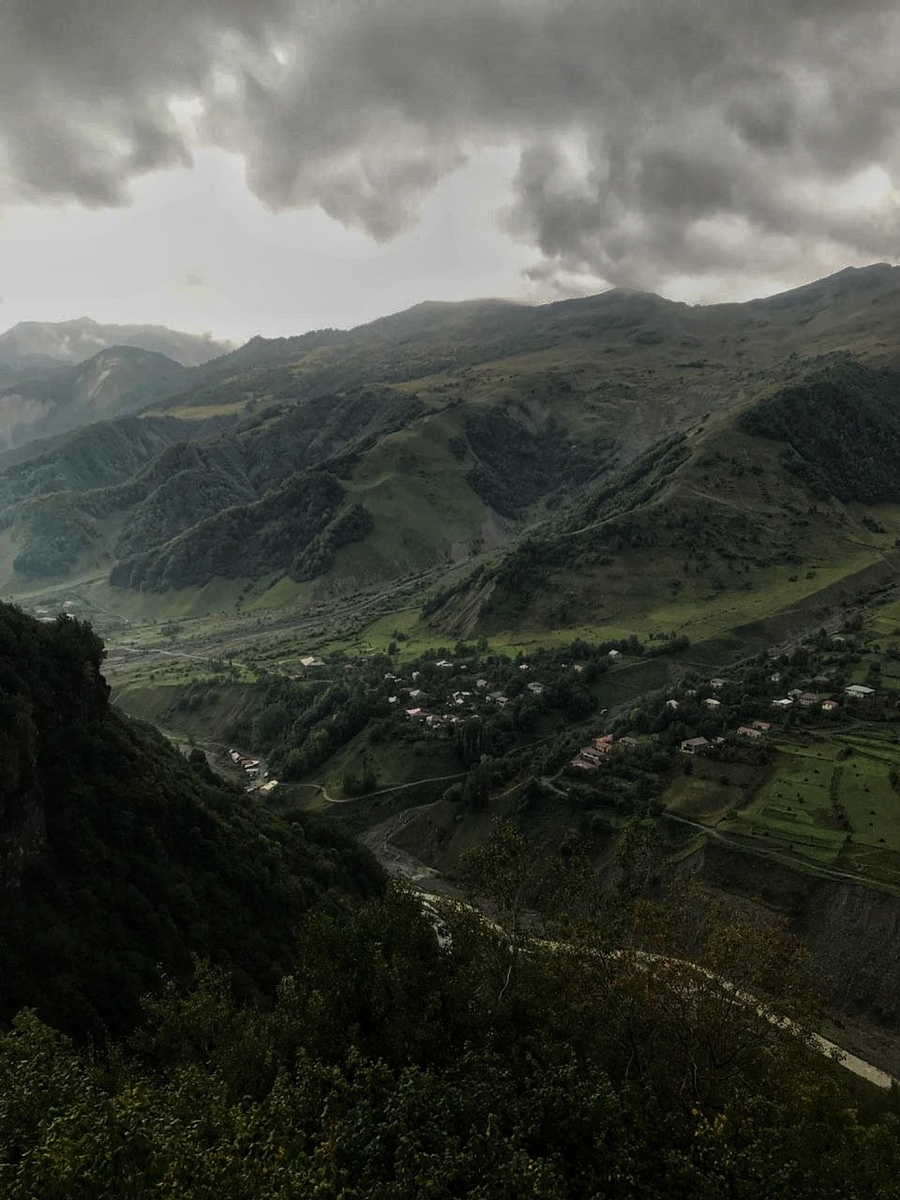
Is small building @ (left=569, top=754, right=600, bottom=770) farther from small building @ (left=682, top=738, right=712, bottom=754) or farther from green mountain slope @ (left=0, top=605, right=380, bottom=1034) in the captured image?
green mountain slope @ (left=0, top=605, right=380, bottom=1034)

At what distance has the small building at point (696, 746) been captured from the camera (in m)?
150

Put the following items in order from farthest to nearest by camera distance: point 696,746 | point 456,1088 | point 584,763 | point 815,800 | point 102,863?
1. point 584,763
2. point 696,746
3. point 815,800
4. point 102,863
5. point 456,1088

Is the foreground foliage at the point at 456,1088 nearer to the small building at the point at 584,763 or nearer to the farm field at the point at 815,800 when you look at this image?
the farm field at the point at 815,800

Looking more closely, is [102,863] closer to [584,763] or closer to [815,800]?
[584,763]

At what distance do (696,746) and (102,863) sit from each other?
115 m

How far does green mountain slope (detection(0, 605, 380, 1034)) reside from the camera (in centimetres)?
6612

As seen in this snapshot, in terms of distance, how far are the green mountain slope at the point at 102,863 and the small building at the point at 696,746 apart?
79882mm

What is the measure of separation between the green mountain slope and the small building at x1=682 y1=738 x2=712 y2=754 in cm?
7988

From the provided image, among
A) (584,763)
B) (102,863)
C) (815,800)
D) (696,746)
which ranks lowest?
(815,800)

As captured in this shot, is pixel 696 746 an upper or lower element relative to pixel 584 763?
upper

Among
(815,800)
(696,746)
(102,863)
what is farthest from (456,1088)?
(696,746)

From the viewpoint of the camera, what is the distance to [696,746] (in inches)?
5935

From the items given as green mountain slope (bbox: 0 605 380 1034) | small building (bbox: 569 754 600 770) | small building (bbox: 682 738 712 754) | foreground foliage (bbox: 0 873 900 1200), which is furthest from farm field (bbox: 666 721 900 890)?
foreground foliage (bbox: 0 873 900 1200)

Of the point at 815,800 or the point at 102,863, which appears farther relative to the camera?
the point at 815,800
